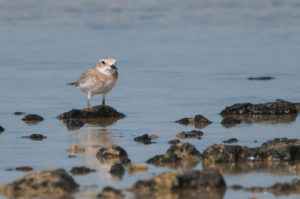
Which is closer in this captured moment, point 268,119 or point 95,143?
point 95,143

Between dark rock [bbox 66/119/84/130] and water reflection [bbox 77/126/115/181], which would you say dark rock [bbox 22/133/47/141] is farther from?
dark rock [bbox 66/119/84/130]

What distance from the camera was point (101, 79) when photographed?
1218 centimetres

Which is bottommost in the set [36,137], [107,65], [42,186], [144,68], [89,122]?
[42,186]

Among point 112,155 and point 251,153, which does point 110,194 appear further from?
point 251,153

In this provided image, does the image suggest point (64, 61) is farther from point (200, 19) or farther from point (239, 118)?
point (200, 19)

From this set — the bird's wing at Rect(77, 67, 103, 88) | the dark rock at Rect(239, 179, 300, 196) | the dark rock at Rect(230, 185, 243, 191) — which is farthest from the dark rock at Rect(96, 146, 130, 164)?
the bird's wing at Rect(77, 67, 103, 88)

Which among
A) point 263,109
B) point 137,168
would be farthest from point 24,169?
point 263,109

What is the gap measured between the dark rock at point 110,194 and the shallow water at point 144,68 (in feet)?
1.18

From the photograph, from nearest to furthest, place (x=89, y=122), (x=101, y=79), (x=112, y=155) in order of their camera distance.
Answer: (x=112, y=155) → (x=89, y=122) → (x=101, y=79)

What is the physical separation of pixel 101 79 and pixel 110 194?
18.5ft

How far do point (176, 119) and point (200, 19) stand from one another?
1290cm

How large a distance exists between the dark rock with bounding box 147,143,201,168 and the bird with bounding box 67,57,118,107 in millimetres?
4249

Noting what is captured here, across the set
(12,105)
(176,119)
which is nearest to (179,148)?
(176,119)

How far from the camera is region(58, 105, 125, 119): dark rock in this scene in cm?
1120
